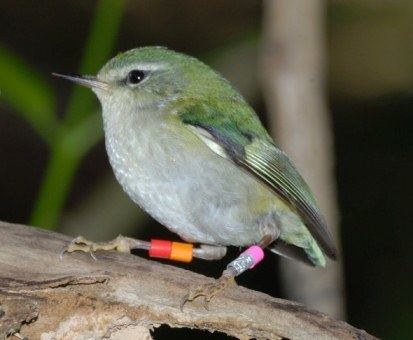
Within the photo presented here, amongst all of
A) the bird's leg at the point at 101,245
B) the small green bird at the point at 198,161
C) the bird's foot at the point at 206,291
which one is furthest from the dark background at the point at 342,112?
the bird's foot at the point at 206,291

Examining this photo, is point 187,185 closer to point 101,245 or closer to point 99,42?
point 101,245

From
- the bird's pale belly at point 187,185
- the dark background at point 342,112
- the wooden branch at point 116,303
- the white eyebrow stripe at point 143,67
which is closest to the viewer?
the wooden branch at point 116,303

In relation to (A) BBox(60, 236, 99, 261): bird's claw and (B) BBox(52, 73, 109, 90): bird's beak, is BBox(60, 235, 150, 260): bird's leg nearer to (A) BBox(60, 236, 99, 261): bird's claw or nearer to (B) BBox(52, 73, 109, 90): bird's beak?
(A) BBox(60, 236, 99, 261): bird's claw

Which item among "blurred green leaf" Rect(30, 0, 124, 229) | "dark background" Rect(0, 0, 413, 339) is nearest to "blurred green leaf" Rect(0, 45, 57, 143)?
"blurred green leaf" Rect(30, 0, 124, 229)

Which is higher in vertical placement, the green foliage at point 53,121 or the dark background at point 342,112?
the dark background at point 342,112

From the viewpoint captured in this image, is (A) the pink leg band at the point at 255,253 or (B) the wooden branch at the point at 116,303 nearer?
(B) the wooden branch at the point at 116,303

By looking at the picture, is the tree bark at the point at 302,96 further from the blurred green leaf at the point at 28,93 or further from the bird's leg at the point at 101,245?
the blurred green leaf at the point at 28,93
